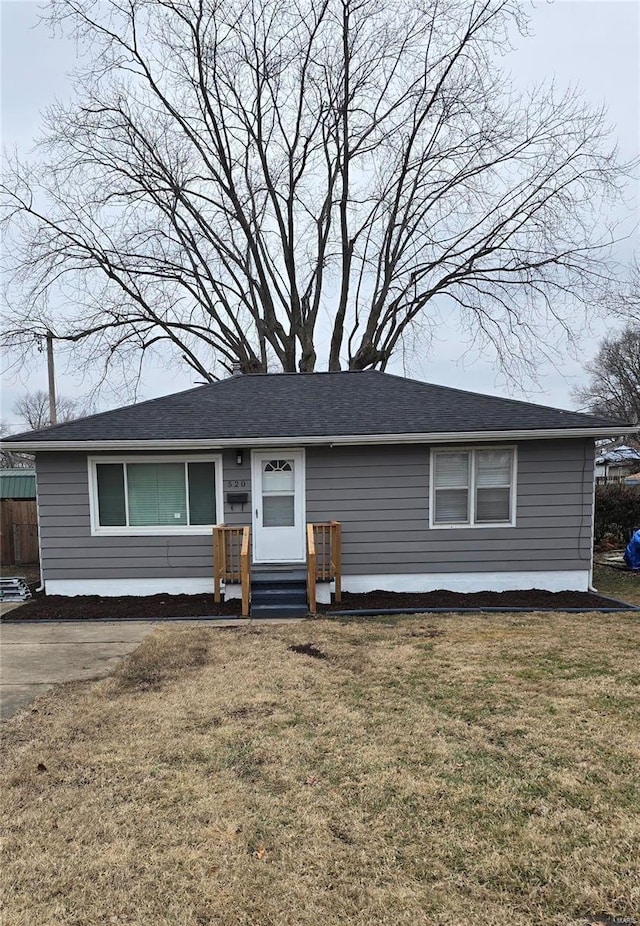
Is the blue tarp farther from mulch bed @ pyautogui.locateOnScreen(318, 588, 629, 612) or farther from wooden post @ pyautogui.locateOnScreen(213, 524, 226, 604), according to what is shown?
wooden post @ pyautogui.locateOnScreen(213, 524, 226, 604)

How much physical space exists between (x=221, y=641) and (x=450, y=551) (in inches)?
148

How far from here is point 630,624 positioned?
5949 millimetres

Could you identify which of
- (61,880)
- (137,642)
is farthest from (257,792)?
(137,642)

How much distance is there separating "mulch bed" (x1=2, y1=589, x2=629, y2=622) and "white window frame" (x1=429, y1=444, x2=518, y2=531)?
101cm

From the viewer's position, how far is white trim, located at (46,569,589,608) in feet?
25.0

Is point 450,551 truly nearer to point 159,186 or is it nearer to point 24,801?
point 24,801

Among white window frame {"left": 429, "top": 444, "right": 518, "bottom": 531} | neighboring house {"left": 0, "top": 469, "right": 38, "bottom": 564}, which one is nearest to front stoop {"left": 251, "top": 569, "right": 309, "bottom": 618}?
white window frame {"left": 429, "top": 444, "right": 518, "bottom": 531}

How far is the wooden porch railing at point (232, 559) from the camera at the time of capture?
6.72 metres

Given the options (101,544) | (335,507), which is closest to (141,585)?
(101,544)

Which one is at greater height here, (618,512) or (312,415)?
(312,415)

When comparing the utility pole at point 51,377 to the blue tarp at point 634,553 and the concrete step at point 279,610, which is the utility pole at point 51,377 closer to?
the concrete step at point 279,610

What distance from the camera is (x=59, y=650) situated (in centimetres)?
530

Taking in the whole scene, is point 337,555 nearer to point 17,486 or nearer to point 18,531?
point 18,531

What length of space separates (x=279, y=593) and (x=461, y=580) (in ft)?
9.10
